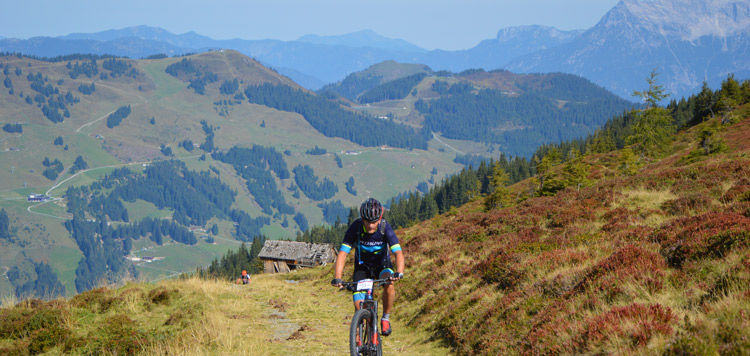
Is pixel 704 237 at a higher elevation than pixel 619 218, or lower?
higher

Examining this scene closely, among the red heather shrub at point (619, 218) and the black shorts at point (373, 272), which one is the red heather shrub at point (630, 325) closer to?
the black shorts at point (373, 272)

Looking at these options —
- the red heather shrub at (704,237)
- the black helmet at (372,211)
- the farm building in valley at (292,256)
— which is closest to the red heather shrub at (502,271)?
the red heather shrub at (704,237)

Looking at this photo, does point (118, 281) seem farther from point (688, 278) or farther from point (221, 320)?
point (688, 278)

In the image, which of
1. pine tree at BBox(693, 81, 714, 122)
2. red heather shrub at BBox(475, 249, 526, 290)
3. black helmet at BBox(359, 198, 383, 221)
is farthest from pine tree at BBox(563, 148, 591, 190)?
pine tree at BBox(693, 81, 714, 122)

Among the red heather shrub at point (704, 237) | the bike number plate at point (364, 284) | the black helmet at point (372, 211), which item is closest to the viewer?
the red heather shrub at point (704, 237)

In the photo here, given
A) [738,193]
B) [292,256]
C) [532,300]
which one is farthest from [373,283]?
[292,256]

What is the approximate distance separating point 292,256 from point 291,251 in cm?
123

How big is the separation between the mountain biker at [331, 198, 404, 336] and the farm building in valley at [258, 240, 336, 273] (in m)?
62.6

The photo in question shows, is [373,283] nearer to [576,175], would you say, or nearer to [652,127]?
[576,175]

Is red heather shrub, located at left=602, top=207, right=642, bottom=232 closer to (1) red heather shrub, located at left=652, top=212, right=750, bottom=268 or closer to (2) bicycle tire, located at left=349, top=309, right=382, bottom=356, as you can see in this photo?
(1) red heather shrub, located at left=652, top=212, right=750, bottom=268

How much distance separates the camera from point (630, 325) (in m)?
7.14

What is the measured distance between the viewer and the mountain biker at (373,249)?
10078 millimetres

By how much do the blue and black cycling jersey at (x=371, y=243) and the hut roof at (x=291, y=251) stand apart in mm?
64017

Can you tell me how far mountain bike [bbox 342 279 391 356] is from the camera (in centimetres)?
933
